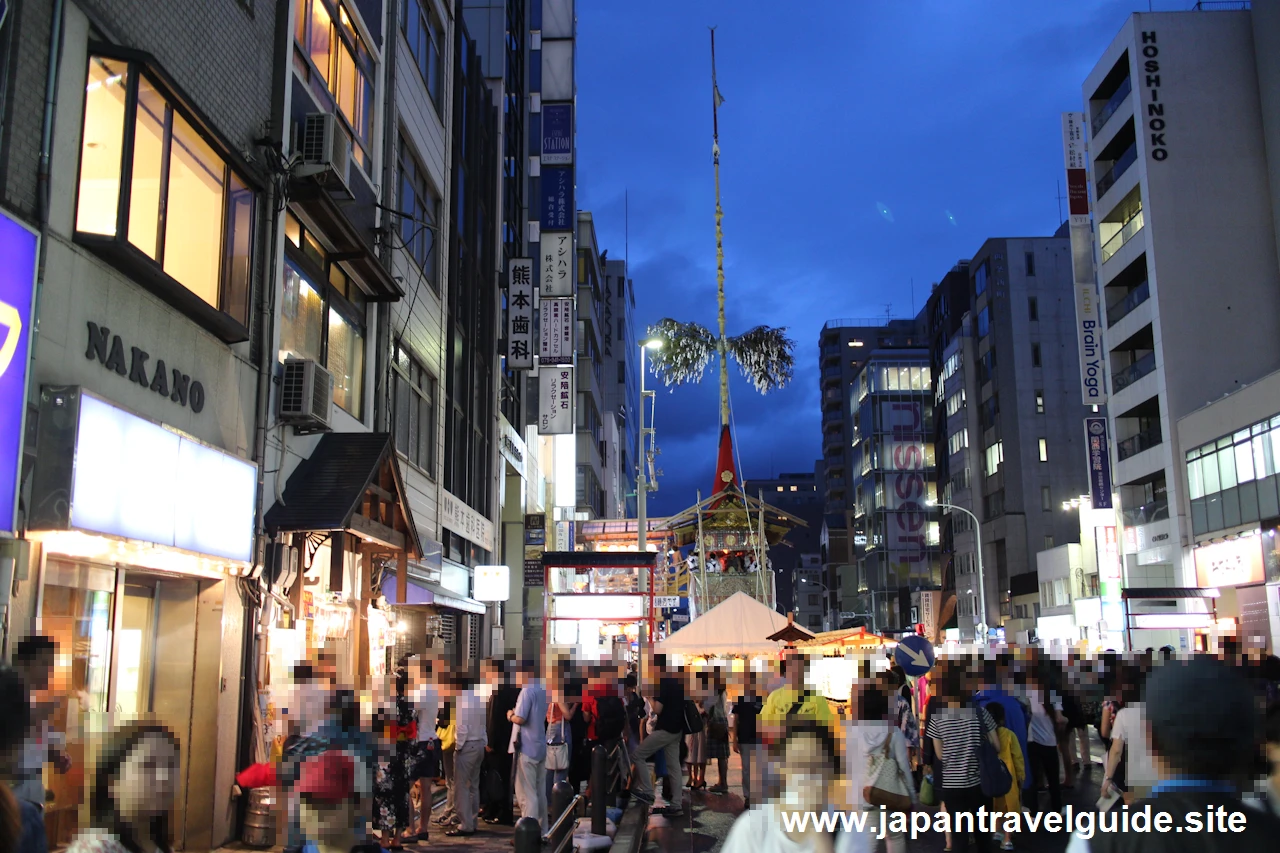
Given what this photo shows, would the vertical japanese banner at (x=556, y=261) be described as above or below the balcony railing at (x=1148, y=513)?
above

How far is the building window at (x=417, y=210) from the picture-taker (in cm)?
2056

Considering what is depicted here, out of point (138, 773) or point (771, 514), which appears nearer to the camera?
point (138, 773)

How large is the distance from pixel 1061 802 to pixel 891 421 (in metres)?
86.1

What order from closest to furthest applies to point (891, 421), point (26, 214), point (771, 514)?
1. point (26, 214)
2. point (771, 514)
3. point (891, 421)

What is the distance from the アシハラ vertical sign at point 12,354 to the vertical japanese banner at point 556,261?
25.1 meters

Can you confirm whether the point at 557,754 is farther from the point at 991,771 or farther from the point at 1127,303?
the point at 1127,303

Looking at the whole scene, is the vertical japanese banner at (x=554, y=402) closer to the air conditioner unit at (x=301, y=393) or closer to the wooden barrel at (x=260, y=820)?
the air conditioner unit at (x=301, y=393)

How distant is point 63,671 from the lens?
8.62m

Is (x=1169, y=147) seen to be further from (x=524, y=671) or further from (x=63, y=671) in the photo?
(x=63, y=671)

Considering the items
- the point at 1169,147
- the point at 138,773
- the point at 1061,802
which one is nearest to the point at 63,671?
the point at 138,773

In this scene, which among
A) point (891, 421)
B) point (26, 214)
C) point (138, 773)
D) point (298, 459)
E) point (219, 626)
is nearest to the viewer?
point (138, 773)

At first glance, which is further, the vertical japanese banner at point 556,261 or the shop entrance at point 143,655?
the vertical japanese banner at point 556,261

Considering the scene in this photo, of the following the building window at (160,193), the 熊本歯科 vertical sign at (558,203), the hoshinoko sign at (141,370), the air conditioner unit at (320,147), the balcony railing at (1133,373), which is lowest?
the hoshinoko sign at (141,370)

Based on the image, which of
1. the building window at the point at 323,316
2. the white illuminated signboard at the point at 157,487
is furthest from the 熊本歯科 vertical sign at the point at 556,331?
the white illuminated signboard at the point at 157,487
